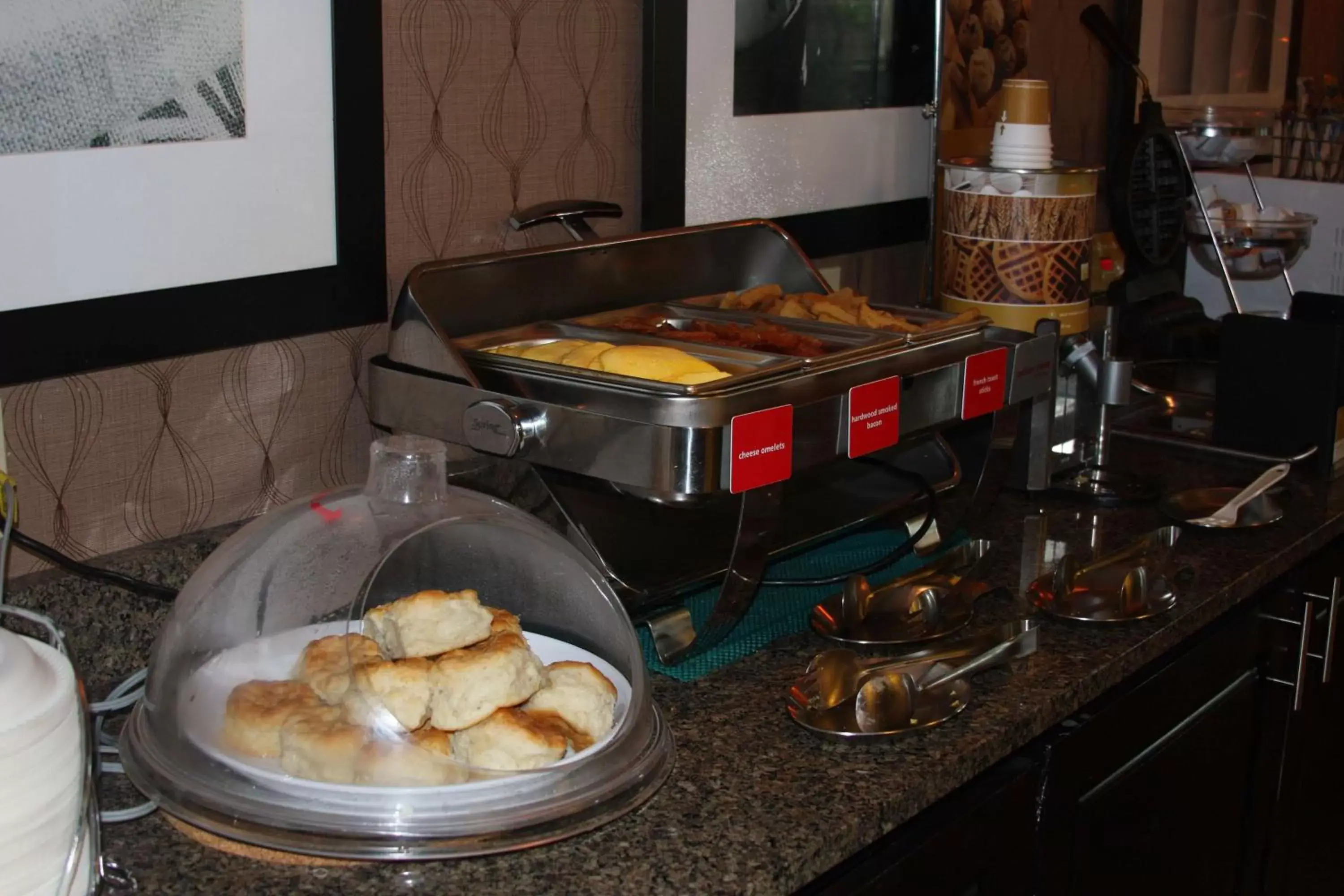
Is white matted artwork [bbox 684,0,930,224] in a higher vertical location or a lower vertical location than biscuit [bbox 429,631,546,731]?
higher

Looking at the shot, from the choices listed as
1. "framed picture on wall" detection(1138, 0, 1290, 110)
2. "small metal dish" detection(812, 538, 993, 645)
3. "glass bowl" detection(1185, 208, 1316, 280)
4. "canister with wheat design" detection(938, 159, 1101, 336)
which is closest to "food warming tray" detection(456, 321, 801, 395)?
"small metal dish" detection(812, 538, 993, 645)

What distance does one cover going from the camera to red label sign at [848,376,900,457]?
42.9 inches

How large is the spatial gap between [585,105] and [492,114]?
0.12 m

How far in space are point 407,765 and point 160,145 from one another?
1.59ft

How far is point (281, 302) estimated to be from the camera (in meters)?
1.15

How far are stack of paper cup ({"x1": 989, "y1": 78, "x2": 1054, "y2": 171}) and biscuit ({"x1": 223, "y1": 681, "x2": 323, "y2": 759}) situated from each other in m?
0.99

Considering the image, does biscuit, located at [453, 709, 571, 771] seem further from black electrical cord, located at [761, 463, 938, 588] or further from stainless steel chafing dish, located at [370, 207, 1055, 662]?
black electrical cord, located at [761, 463, 938, 588]

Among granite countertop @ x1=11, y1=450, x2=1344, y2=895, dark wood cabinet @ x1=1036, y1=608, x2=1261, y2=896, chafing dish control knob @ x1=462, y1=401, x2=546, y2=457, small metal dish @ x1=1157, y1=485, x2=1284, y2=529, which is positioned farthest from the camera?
small metal dish @ x1=1157, y1=485, x2=1284, y2=529

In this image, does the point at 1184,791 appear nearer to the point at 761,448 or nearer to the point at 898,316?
the point at 898,316

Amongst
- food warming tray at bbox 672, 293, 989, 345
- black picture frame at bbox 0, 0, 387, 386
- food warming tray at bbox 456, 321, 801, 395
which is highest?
black picture frame at bbox 0, 0, 387, 386

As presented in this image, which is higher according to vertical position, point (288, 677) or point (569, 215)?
point (569, 215)

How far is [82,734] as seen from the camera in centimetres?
75

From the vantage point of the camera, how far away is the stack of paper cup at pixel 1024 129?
1.57m

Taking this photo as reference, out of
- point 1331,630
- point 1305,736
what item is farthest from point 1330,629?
point 1305,736
